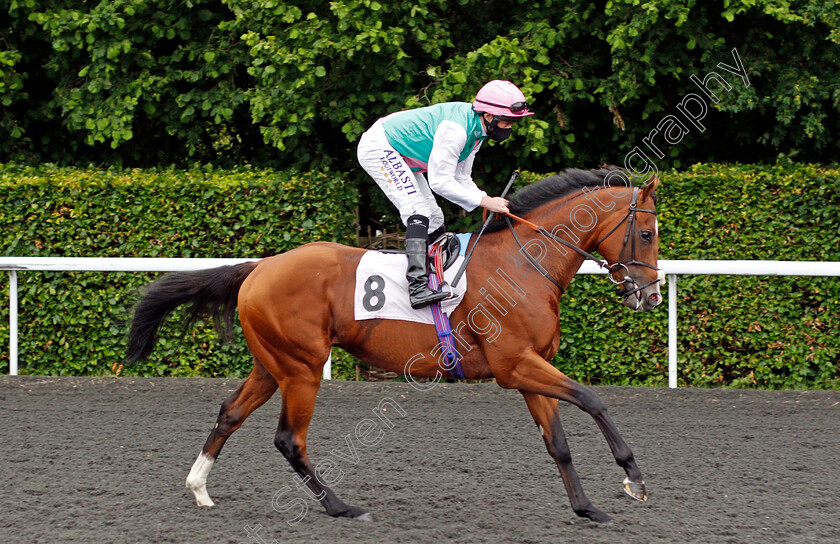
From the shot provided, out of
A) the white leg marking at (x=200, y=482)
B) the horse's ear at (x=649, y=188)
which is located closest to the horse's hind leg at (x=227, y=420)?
the white leg marking at (x=200, y=482)

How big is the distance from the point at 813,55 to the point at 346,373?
485 cm

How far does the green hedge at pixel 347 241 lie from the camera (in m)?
6.90

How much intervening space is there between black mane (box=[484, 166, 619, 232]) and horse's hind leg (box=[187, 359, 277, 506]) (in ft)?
4.56

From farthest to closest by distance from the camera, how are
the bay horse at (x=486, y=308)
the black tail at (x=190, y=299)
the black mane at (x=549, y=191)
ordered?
the black tail at (x=190, y=299) → the black mane at (x=549, y=191) → the bay horse at (x=486, y=308)

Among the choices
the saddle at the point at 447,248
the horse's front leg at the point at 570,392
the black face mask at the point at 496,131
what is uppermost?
the black face mask at the point at 496,131

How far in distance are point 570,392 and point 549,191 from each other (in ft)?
3.54

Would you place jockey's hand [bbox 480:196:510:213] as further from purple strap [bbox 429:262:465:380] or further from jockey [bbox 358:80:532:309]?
purple strap [bbox 429:262:465:380]

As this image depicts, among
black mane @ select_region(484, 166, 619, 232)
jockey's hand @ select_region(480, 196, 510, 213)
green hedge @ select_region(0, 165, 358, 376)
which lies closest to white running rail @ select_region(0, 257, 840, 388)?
green hedge @ select_region(0, 165, 358, 376)

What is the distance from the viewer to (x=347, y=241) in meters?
7.57

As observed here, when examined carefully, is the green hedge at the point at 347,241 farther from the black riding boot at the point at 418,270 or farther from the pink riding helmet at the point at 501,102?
the black riding boot at the point at 418,270

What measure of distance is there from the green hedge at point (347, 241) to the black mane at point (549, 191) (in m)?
2.80

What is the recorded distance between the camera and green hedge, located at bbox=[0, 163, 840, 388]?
6.90m

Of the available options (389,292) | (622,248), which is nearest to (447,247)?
(389,292)

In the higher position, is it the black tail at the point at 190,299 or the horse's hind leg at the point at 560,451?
the black tail at the point at 190,299
